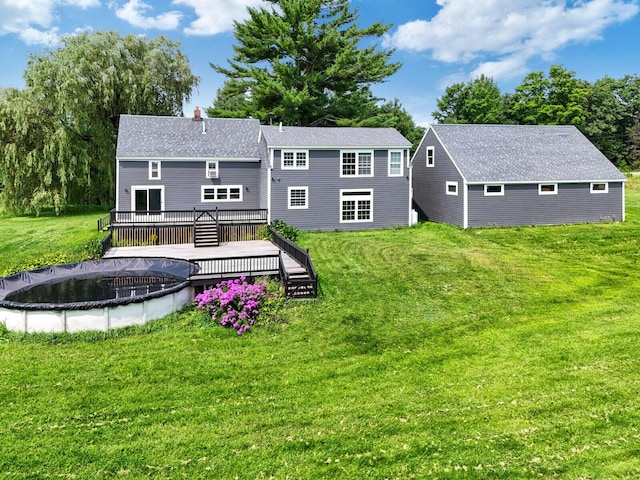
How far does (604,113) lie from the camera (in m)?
58.2

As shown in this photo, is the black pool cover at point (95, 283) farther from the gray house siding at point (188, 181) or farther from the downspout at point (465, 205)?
the downspout at point (465, 205)

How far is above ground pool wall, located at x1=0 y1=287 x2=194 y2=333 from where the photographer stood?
11125 mm

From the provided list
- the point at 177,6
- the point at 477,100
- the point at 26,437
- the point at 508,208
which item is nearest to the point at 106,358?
the point at 26,437

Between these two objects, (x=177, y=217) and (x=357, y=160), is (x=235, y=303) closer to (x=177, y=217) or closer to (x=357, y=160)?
(x=177, y=217)

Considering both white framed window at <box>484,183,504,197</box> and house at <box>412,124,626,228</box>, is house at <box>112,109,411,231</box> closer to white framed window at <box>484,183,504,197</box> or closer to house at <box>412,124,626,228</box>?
house at <box>412,124,626,228</box>

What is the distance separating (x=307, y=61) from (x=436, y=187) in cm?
1781

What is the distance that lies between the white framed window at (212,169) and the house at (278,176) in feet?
0.04

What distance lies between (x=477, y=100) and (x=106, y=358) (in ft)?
166

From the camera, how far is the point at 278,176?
23875 millimetres

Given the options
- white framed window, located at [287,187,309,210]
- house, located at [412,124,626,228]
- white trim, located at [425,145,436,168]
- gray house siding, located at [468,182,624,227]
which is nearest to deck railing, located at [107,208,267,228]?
white framed window, located at [287,187,309,210]

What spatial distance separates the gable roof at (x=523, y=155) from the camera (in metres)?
24.9

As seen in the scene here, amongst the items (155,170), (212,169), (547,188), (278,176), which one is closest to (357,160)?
(278,176)

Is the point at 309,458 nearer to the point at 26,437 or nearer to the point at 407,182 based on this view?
the point at 26,437

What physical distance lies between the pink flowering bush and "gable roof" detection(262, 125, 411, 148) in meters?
12.3
